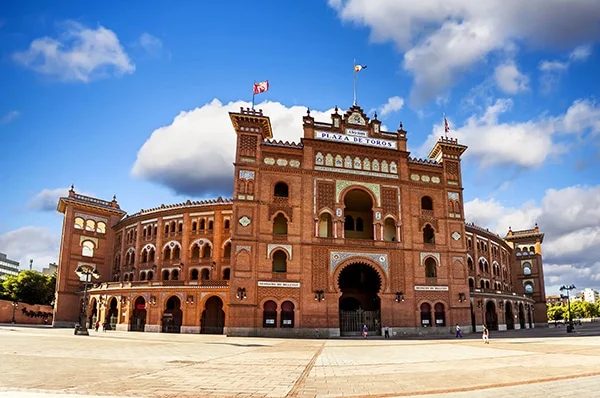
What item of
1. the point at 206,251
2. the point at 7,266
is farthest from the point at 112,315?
the point at 7,266

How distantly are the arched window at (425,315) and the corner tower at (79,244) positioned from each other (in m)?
43.2

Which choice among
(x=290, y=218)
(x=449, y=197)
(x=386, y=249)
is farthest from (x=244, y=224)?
(x=449, y=197)

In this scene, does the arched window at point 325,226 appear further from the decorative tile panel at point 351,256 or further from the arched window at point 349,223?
the arched window at point 349,223

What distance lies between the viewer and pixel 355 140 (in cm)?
4541

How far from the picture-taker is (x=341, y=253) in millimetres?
42250

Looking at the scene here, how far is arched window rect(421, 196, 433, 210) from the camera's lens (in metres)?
47.3

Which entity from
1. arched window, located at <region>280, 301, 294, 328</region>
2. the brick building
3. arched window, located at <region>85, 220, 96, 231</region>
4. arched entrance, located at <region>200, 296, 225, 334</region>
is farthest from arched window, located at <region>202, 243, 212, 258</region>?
arched window, located at <region>85, 220, 96, 231</region>

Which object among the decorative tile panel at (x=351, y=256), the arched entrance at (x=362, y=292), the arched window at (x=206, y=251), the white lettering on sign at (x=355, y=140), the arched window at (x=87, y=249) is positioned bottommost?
the arched entrance at (x=362, y=292)

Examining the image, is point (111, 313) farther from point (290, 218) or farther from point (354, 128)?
point (354, 128)

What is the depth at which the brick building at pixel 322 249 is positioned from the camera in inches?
1586

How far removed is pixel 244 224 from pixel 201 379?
1089 inches

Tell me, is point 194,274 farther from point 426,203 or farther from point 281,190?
point 426,203

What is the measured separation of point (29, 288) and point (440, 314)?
6343cm

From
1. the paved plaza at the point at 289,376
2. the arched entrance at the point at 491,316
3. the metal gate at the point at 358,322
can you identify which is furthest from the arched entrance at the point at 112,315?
the arched entrance at the point at 491,316
